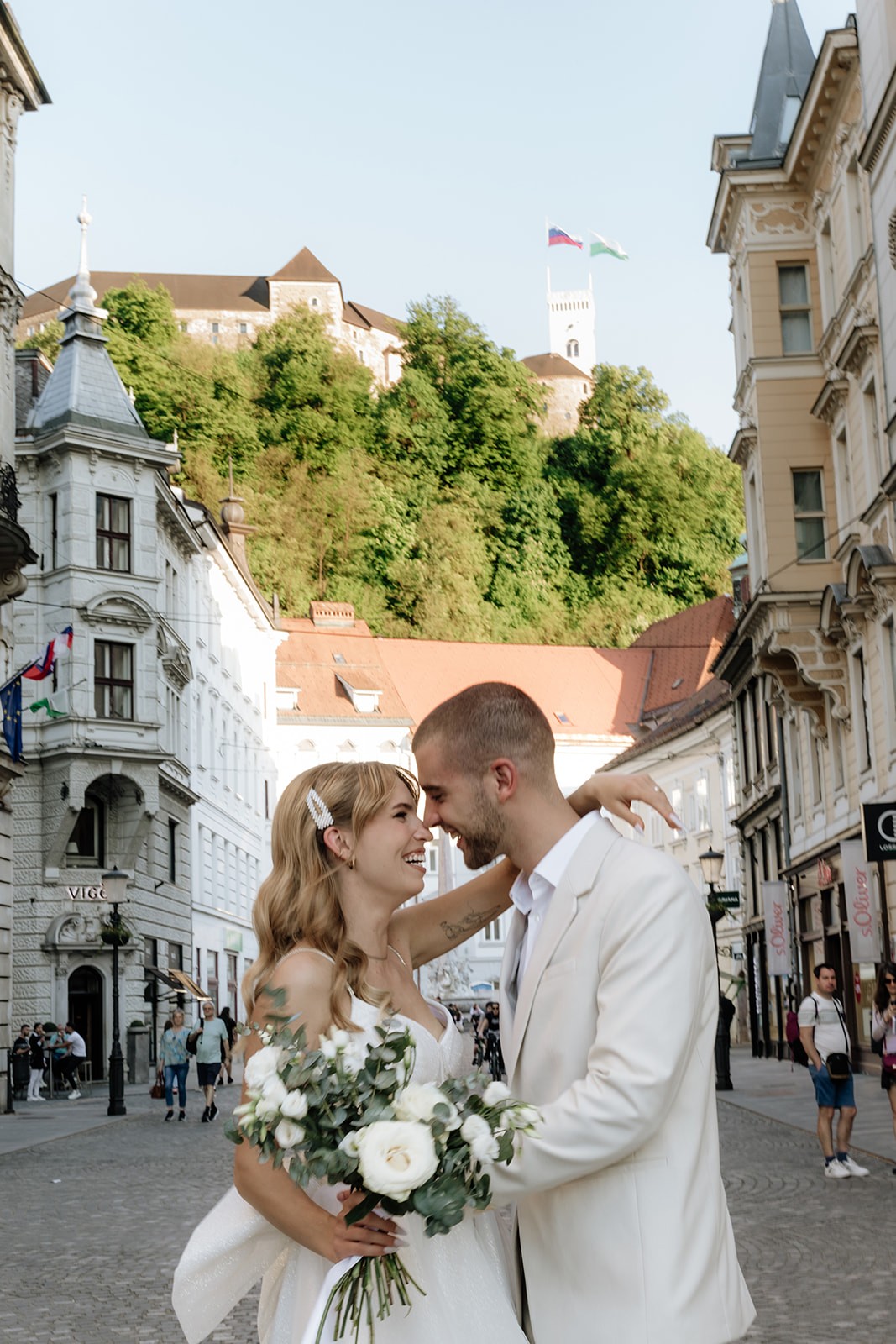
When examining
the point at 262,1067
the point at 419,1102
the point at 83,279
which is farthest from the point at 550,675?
the point at 419,1102

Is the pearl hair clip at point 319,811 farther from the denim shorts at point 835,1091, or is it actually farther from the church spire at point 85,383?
the church spire at point 85,383

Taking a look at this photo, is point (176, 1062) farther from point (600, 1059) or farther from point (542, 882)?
point (600, 1059)

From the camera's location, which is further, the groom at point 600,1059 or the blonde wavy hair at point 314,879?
the blonde wavy hair at point 314,879

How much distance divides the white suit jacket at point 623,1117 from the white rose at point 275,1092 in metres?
0.40

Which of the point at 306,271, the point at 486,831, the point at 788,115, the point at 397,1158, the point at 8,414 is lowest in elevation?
the point at 397,1158

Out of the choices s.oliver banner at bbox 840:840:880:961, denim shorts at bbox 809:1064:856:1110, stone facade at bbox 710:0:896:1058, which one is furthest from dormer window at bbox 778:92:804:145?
denim shorts at bbox 809:1064:856:1110

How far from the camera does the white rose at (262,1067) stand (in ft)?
9.82

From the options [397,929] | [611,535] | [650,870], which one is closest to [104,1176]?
[397,929]

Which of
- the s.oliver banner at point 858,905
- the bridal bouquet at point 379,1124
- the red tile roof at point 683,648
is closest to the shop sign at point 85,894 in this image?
the s.oliver banner at point 858,905

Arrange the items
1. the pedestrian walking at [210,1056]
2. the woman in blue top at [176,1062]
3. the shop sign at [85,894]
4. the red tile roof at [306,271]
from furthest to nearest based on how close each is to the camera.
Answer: the red tile roof at [306,271] < the shop sign at [85,894] < the pedestrian walking at [210,1056] < the woman in blue top at [176,1062]

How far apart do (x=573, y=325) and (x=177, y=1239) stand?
449 feet

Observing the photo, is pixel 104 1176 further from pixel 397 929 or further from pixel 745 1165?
pixel 397 929

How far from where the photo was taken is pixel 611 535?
260 ft

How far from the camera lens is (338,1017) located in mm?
3359
